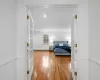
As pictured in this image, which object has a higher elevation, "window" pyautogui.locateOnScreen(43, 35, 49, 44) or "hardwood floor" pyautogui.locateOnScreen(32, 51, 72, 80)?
"window" pyautogui.locateOnScreen(43, 35, 49, 44)
